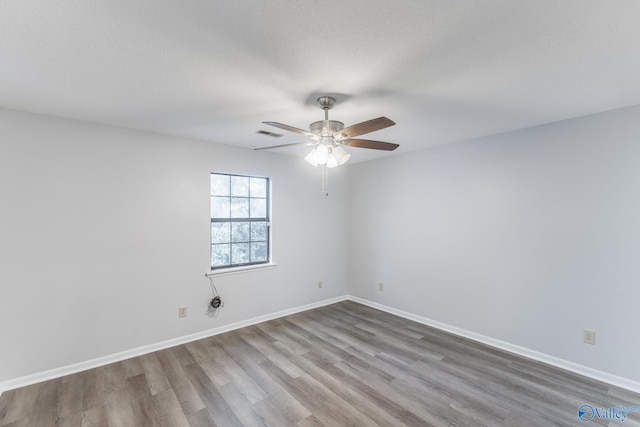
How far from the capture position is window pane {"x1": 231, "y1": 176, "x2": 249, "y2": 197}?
152 inches

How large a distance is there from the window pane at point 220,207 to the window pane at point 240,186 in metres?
0.15

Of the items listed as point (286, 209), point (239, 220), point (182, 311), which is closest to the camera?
point (182, 311)

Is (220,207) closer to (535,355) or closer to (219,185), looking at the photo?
(219,185)

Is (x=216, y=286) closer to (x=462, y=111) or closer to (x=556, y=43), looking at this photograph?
(x=462, y=111)

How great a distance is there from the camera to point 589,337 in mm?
2658

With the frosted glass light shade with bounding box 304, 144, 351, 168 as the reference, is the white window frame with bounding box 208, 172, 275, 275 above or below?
below

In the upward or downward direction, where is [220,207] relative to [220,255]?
upward

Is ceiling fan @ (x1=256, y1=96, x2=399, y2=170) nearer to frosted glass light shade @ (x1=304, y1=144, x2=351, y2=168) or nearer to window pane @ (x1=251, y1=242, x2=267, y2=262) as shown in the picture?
frosted glass light shade @ (x1=304, y1=144, x2=351, y2=168)

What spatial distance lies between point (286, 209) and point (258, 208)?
416mm

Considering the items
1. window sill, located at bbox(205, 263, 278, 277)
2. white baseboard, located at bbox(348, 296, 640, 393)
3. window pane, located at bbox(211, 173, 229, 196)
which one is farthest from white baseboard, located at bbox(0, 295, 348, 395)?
white baseboard, located at bbox(348, 296, 640, 393)

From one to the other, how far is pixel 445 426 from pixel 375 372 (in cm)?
79

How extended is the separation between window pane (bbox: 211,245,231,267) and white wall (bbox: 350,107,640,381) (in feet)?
7.64

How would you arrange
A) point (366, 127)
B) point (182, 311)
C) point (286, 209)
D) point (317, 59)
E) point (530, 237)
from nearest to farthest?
point (317, 59) < point (366, 127) < point (530, 237) < point (182, 311) < point (286, 209)

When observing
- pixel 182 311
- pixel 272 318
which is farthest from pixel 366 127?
pixel 272 318
